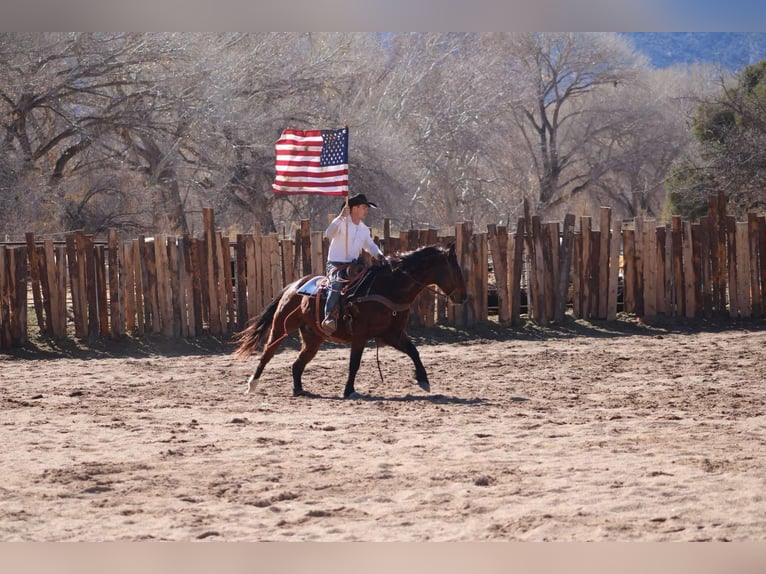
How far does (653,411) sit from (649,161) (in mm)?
32257

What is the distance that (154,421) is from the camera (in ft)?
27.8

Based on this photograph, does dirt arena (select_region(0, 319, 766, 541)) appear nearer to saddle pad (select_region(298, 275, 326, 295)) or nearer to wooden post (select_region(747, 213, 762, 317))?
saddle pad (select_region(298, 275, 326, 295))

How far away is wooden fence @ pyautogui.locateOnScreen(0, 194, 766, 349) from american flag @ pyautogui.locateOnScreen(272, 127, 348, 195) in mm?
3475

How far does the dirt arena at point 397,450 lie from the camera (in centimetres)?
518

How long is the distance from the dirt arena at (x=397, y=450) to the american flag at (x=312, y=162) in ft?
6.60

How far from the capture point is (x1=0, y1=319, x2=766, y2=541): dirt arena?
204 inches

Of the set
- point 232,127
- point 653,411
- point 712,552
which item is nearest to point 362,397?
point 653,411

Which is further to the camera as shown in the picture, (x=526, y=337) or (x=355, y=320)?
(x=526, y=337)

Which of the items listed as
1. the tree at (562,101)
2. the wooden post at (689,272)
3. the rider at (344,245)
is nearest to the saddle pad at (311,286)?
the rider at (344,245)

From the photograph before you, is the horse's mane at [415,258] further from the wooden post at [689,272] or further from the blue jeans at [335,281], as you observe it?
the wooden post at [689,272]

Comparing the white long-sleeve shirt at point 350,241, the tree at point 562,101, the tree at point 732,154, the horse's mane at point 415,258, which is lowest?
the horse's mane at point 415,258

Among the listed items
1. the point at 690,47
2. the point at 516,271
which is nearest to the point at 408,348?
the point at 516,271

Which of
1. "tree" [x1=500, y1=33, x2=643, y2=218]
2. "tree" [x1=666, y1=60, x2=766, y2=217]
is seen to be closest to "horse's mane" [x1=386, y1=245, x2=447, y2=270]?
"tree" [x1=666, y1=60, x2=766, y2=217]
